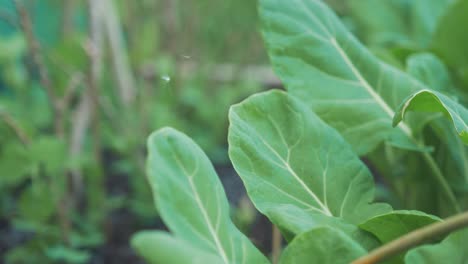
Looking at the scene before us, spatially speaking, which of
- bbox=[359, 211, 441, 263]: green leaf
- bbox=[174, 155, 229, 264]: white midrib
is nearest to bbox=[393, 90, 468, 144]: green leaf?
bbox=[359, 211, 441, 263]: green leaf

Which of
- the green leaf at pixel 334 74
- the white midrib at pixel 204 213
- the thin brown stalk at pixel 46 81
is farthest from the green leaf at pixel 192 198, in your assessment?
the thin brown stalk at pixel 46 81

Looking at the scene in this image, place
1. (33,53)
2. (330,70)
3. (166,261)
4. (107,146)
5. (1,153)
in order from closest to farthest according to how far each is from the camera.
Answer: (166,261) < (330,70) < (33,53) < (1,153) < (107,146)

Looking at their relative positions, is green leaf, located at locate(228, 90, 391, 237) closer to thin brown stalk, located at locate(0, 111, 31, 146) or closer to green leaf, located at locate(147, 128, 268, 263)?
green leaf, located at locate(147, 128, 268, 263)

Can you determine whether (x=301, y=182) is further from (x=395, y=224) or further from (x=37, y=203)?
(x=37, y=203)

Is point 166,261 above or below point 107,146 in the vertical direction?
above

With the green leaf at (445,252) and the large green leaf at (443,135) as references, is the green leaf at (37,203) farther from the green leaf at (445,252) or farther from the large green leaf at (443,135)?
the green leaf at (445,252)

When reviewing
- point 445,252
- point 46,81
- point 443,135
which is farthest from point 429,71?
point 46,81

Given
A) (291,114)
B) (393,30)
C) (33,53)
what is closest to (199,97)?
(393,30)

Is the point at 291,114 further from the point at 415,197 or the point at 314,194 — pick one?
the point at 415,197
